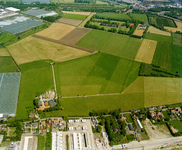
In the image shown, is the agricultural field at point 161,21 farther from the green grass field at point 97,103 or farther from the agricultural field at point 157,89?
the green grass field at point 97,103

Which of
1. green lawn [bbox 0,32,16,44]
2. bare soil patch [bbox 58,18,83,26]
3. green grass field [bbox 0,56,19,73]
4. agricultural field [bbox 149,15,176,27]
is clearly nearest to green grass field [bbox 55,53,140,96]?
green grass field [bbox 0,56,19,73]

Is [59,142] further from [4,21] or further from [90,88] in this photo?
[4,21]

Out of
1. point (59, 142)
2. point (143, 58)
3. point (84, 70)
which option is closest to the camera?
point (59, 142)

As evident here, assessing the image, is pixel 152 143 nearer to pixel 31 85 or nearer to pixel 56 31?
pixel 31 85

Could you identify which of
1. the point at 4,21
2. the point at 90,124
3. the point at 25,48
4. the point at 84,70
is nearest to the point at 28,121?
the point at 90,124

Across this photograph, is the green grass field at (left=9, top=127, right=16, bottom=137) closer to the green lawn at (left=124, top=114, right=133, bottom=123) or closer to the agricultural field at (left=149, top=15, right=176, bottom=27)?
the green lawn at (left=124, top=114, right=133, bottom=123)

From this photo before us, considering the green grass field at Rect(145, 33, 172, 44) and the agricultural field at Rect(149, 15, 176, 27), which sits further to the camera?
the agricultural field at Rect(149, 15, 176, 27)
